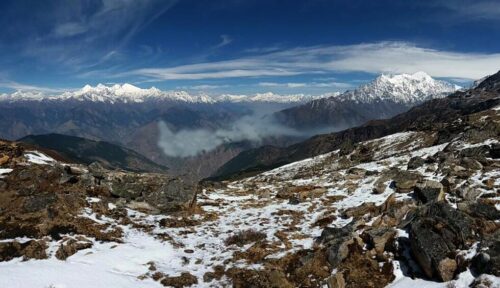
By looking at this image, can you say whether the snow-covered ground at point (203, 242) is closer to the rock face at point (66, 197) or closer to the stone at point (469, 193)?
the rock face at point (66, 197)

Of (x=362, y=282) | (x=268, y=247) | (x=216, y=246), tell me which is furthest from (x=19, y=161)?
(x=362, y=282)

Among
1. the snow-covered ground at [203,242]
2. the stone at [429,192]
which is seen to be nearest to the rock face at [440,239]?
the snow-covered ground at [203,242]

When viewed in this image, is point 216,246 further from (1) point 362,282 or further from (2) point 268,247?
(1) point 362,282

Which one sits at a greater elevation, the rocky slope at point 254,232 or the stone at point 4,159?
the stone at point 4,159

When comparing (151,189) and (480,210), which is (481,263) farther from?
(151,189)

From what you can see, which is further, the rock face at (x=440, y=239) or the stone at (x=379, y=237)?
the stone at (x=379, y=237)
